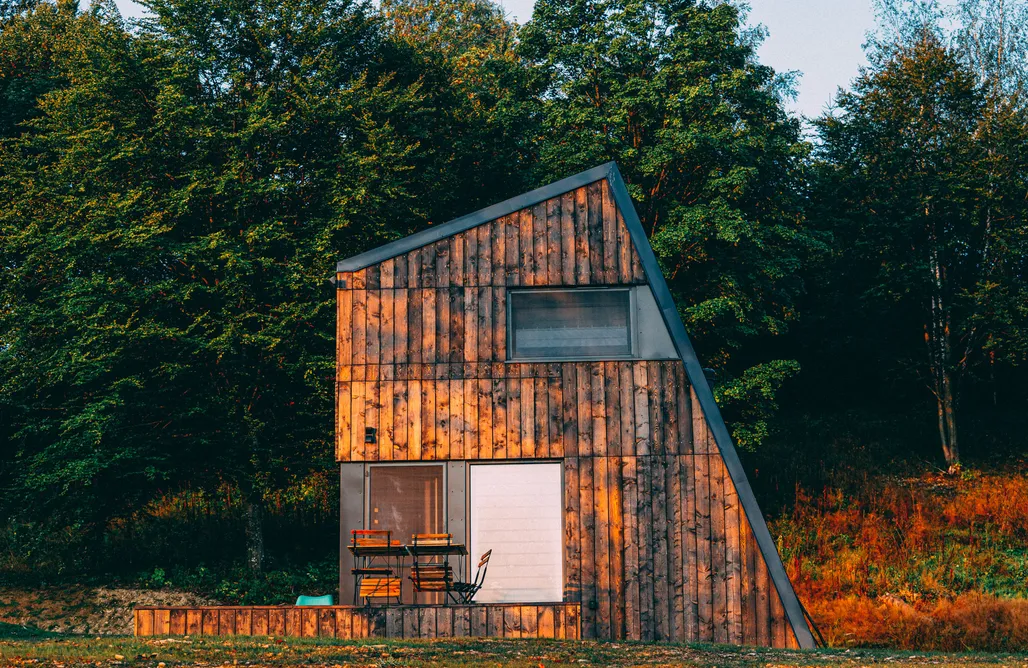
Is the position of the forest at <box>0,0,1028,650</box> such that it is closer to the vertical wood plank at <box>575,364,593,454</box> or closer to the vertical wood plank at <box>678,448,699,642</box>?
the vertical wood plank at <box>678,448,699,642</box>

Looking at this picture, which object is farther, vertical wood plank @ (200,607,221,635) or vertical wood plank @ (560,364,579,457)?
vertical wood plank @ (560,364,579,457)

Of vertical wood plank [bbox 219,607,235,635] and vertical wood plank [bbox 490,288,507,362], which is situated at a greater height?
vertical wood plank [bbox 490,288,507,362]

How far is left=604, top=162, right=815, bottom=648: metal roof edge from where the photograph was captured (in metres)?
14.8

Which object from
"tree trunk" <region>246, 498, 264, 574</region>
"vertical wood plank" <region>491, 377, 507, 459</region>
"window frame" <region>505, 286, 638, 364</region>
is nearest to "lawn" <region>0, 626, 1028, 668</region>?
"vertical wood plank" <region>491, 377, 507, 459</region>

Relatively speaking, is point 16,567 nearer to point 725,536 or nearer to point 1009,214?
point 725,536

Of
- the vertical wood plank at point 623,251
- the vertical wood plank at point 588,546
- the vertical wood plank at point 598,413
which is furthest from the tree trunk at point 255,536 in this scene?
the vertical wood plank at point 623,251

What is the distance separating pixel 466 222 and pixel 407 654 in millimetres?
7242

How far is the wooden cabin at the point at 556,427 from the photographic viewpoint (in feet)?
48.9

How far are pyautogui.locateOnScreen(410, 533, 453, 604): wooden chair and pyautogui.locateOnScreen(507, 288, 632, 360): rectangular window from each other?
9.08 feet

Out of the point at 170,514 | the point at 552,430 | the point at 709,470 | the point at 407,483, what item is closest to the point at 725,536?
the point at 709,470

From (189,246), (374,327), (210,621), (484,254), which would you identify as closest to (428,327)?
(374,327)

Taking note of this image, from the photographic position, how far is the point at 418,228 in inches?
1017

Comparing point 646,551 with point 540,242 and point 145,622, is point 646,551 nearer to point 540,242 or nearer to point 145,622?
point 540,242

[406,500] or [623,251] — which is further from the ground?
[623,251]
